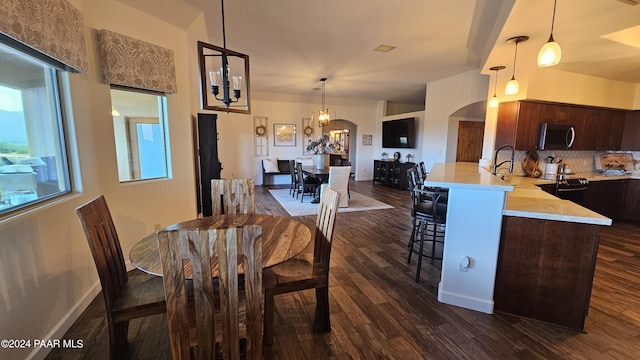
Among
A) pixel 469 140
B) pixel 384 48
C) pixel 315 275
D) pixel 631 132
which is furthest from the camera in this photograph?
pixel 469 140

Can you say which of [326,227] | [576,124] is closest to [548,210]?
[326,227]

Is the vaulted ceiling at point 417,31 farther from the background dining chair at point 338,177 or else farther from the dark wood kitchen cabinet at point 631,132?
the background dining chair at point 338,177

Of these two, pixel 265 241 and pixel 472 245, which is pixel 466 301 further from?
pixel 265 241

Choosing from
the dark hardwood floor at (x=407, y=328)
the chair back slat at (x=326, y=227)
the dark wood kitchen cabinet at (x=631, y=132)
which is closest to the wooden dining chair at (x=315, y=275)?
the chair back slat at (x=326, y=227)

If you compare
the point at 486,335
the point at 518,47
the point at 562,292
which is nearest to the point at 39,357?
the point at 486,335

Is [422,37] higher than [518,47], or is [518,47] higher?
[422,37]

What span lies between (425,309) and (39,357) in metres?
2.69

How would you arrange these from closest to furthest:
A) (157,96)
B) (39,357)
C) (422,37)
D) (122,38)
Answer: (39,357) → (122,38) → (157,96) → (422,37)

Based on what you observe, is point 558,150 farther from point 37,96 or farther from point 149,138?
point 37,96

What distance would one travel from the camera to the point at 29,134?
1.86m

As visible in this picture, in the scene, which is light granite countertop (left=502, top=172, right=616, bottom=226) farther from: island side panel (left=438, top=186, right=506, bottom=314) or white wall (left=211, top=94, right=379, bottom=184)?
white wall (left=211, top=94, right=379, bottom=184)

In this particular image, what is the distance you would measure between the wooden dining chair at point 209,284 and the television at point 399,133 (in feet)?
24.2

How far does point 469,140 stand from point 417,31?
169 inches

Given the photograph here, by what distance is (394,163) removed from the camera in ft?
26.2
